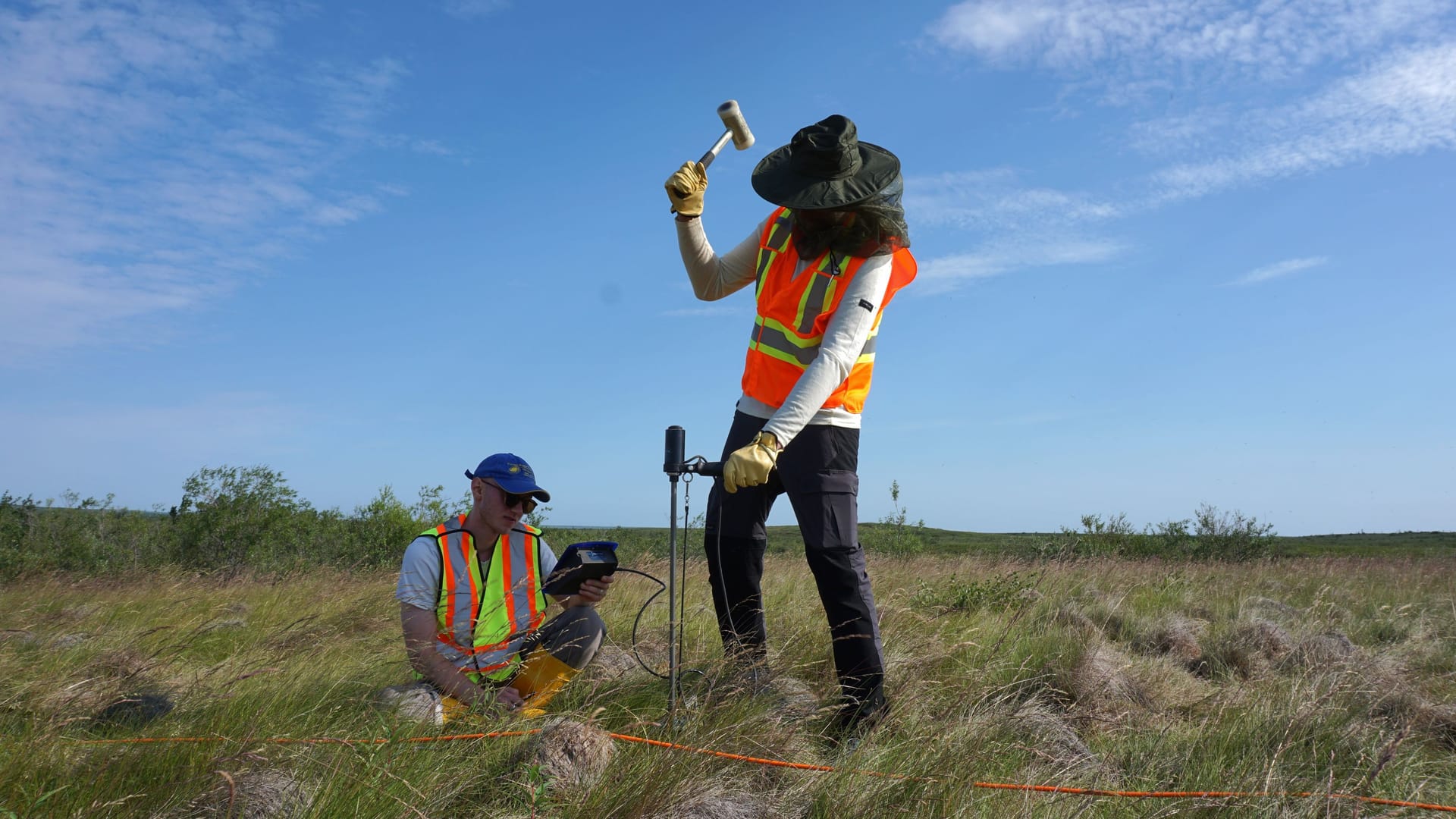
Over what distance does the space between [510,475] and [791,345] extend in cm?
118

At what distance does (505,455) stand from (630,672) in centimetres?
108

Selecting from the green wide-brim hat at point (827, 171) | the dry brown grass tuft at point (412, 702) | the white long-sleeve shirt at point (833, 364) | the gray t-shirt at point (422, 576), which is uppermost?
the green wide-brim hat at point (827, 171)

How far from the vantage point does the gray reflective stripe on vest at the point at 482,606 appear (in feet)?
11.8

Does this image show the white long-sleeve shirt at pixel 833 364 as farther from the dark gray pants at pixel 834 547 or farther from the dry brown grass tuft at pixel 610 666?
the dry brown grass tuft at pixel 610 666

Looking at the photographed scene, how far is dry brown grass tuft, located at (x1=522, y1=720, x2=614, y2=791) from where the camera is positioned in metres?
2.52

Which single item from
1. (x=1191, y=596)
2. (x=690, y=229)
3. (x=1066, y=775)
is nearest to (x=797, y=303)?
(x=690, y=229)

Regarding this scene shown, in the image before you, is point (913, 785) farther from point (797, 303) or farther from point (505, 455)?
point (505, 455)

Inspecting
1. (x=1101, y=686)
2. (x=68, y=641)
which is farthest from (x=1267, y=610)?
(x=68, y=641)

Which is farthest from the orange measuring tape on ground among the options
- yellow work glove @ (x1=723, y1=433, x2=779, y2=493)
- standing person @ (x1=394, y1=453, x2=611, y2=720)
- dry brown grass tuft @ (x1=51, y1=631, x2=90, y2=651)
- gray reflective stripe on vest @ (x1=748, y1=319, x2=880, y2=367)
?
dry brown grass tuft @ (x1=51, y1=631, x2=90, y2=651)

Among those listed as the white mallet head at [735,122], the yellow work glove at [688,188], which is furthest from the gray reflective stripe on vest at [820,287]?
the white mallet head at [735,122]

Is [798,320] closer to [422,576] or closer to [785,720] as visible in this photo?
[785,720]

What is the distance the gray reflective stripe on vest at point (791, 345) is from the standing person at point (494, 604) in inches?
41.1

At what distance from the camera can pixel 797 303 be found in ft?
11.4

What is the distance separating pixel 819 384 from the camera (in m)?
3.22
